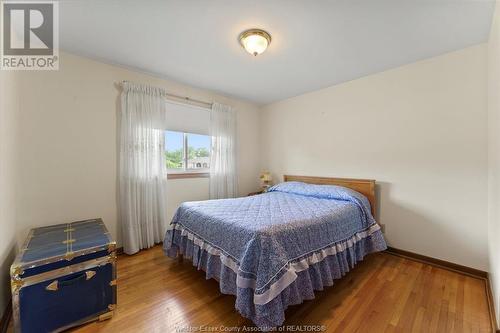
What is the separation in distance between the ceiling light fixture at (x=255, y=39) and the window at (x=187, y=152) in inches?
72.2

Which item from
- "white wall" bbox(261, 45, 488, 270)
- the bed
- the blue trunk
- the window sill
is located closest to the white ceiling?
"white wall" bbox(261, 45, 488, 270)

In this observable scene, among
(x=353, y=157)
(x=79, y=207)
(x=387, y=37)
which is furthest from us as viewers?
(x=353, y=157)

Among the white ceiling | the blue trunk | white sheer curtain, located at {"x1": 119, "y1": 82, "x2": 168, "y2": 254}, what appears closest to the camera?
the blue trunk

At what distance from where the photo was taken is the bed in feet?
4.56

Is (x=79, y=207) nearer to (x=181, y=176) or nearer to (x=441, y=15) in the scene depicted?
(x=181, y=176)

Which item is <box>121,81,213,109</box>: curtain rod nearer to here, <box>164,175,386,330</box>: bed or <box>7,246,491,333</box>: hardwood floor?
<box>164,175,386,330</box>: bed

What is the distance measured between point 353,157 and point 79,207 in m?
3.62

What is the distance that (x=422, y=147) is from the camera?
247 cm

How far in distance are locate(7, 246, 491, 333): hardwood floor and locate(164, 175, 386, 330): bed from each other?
19 cm

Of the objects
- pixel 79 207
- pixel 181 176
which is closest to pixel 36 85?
pixel 79 207

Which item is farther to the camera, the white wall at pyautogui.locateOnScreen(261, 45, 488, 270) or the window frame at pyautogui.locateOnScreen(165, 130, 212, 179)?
the window frame at pyautogui.locateOnScreen(165, 130, 212, 179)

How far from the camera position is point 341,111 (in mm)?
3213

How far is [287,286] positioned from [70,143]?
2692mm

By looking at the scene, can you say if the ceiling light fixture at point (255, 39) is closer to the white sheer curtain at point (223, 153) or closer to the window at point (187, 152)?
the white sheer curtain at point (223, 153)
